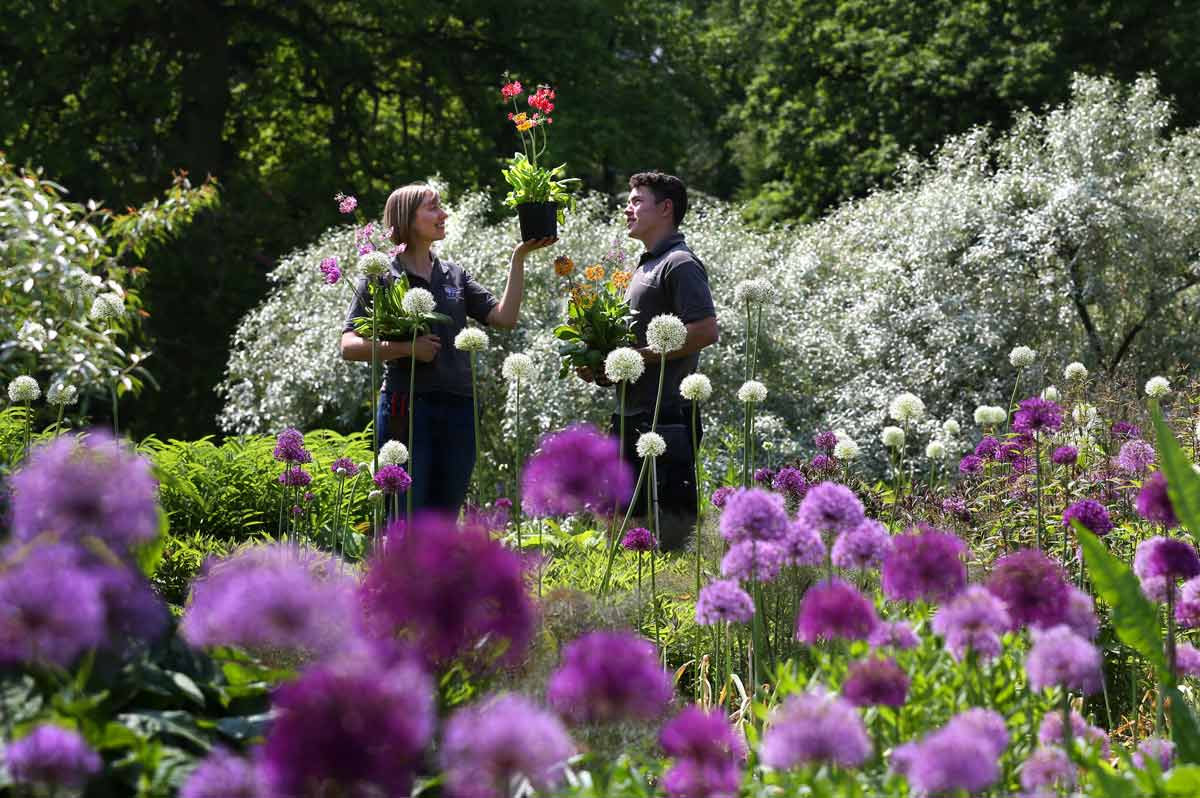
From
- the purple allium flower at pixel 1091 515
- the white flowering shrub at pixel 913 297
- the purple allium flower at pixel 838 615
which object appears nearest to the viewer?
the purple allium flower at pixel 838 615

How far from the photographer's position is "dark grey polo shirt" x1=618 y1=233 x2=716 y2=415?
5.19m

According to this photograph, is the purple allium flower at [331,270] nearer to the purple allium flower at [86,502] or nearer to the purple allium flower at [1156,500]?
the purple allium flower at [86,502]

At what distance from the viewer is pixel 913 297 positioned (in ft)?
37.2

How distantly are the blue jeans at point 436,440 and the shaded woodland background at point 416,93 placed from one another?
11.8 metres

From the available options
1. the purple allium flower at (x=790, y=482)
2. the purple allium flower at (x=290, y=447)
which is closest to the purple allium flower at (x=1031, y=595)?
the purple allium flower at (x=790, y=482)

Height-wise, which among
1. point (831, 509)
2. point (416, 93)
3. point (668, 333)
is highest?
point (416, 93)

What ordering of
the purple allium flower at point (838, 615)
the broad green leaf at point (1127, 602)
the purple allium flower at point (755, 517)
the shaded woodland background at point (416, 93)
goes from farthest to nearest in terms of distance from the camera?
the shaded woodland background at point (416, 93) < the broad green leaf at point (1127, 602) < the purple allium flower at point (755, 517) < the purple allium flower at point (838, 615)

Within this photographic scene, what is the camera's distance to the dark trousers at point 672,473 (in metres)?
5.52

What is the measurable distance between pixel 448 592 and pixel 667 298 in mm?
3820

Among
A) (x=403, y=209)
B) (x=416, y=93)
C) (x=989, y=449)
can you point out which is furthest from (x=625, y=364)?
(x=416, y=93)

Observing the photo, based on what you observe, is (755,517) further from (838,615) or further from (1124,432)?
(1124,432)

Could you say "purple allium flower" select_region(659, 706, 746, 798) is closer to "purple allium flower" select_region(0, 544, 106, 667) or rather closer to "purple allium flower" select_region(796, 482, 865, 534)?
"purple allium flower" select_region(796, 482, 865, 534)

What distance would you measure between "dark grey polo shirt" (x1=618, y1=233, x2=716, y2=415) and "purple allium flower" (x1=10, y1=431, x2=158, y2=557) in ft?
11.5

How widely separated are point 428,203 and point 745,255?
673cm
